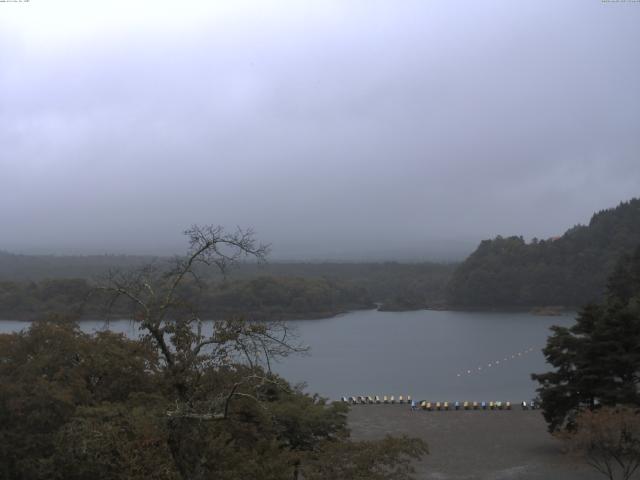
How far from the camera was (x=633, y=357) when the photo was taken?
1152cm

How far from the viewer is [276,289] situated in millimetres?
45719

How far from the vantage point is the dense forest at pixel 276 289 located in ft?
126

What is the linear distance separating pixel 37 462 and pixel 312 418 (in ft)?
11.5

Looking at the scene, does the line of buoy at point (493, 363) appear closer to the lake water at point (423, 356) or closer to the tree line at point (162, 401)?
the lake water at point (423, 356)

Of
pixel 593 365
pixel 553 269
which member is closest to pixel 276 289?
pixel 553 269

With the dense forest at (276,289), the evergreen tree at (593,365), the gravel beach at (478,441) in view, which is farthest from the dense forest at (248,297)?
the evergreen tree at (593,365)

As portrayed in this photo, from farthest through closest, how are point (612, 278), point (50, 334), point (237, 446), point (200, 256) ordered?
point (612, 278)
point (50, 334)
point (237, 446)
point (200, 256)

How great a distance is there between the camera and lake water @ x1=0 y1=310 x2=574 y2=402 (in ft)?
75.0

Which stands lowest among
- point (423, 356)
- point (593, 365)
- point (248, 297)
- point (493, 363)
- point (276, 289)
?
point (423, 356)

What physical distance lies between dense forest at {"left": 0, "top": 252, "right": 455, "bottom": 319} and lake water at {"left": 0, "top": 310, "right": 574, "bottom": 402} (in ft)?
6.42

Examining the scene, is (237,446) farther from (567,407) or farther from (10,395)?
(567,407)

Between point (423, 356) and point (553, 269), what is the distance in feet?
82.5

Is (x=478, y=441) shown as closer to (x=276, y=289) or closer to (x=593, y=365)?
(x=593, y=365)

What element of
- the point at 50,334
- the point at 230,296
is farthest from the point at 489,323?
the point at 50,334
